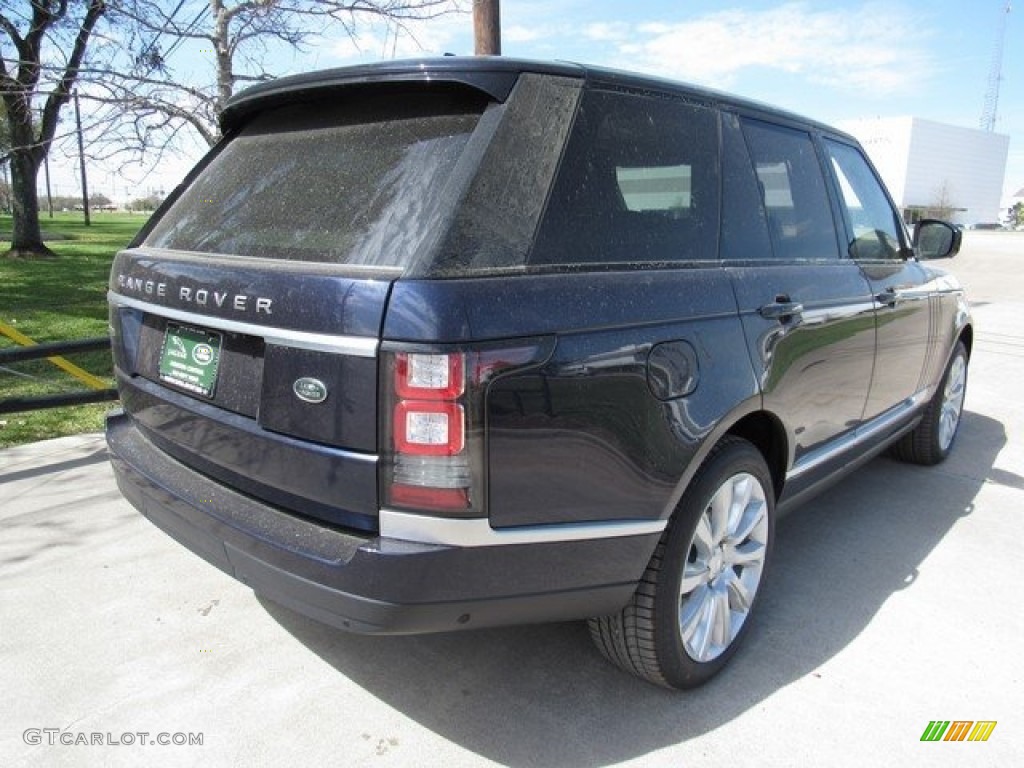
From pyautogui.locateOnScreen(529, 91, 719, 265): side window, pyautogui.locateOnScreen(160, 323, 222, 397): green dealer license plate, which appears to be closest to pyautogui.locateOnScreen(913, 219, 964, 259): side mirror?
pyautogui.locateOnScreen(529, 91, 719, 265): side window

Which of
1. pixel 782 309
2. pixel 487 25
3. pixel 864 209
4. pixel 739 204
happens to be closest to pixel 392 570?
pixel 782 309

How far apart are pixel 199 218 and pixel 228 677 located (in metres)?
Answer: 1.56

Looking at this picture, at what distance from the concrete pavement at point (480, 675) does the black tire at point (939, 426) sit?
1.01 meters

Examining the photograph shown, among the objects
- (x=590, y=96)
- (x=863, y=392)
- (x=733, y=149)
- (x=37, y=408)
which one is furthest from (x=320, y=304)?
(x=37, y=408)

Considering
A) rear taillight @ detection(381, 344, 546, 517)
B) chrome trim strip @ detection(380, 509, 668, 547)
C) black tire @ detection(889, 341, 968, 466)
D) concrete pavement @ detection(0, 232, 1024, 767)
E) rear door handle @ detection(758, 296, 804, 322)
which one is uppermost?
rear door handle @ detection(758, 296, 804, 322)

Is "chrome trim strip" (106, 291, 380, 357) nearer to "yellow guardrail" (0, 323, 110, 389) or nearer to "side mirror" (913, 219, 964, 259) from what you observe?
"yellow guardrail" (0, 323, 110, 389)

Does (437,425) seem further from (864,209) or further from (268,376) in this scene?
(864,209)

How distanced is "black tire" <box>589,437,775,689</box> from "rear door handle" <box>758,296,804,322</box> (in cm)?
45

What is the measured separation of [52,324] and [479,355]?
8.90 m

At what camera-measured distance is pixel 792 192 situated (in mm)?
3146

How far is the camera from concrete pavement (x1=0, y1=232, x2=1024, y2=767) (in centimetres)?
227

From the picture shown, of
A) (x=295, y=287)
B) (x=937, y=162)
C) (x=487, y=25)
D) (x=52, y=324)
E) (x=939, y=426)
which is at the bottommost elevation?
(x=52, y=324)

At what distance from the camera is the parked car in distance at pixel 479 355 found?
183 cm

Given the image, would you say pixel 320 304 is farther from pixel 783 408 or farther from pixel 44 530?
pixel 44 530
